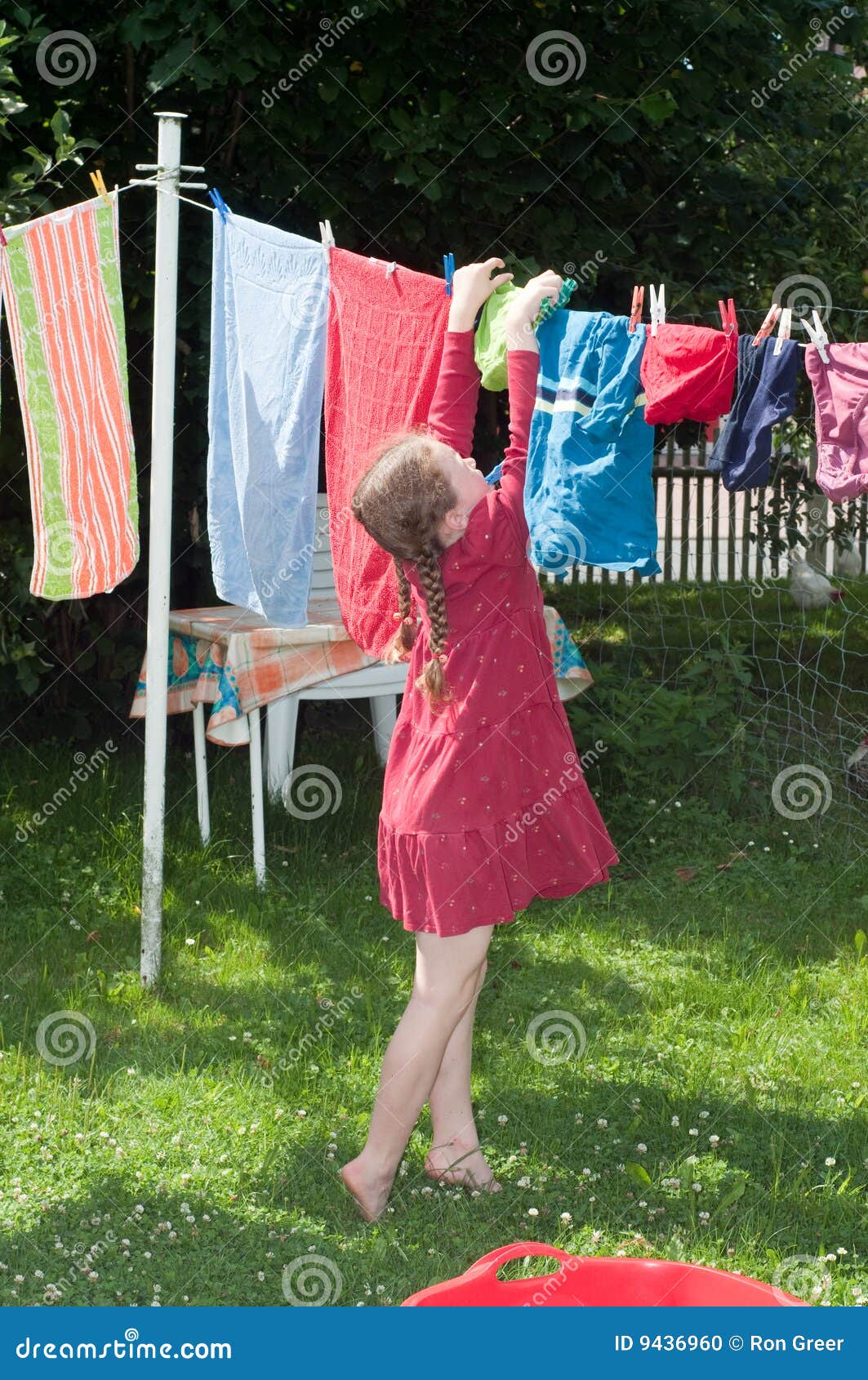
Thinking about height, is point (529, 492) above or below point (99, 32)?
below

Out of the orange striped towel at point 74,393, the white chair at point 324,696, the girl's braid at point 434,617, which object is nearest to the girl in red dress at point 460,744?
the girl's braid at point 434,617

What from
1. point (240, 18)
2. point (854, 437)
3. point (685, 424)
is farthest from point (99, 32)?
point (854, 437)

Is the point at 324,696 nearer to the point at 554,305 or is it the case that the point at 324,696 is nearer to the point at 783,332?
the point at 554,305

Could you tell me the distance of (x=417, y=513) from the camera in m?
2.62

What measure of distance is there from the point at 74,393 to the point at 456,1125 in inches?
77.8

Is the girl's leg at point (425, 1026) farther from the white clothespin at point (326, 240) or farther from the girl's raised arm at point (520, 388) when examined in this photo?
the white clothespin at point (326, 240)

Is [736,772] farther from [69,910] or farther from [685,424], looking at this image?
[69,910]

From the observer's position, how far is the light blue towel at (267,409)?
10.9 feet

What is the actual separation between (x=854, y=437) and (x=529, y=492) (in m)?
0.73

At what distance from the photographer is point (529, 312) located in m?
2.81

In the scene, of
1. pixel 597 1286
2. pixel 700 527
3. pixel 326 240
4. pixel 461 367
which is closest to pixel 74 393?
pixel 326 240

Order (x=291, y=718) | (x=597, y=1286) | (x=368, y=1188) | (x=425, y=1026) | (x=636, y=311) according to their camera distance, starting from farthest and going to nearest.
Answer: (x=291, y=718), (x=636, y=311), (x=368, y=1188), (x=425, y=1026), (x=597, y=1286)

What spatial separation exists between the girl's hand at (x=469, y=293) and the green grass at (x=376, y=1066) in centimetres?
181

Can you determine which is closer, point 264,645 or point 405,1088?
point 405,1088
